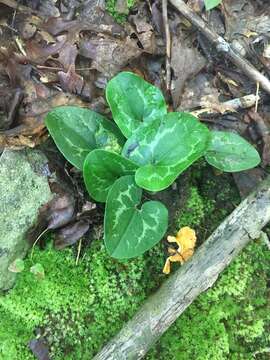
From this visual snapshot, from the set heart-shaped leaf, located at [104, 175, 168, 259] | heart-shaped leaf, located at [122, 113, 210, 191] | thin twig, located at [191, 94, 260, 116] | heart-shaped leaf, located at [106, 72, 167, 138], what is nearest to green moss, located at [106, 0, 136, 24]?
heart-shaped leaf, located at [106, 72, 167, 138]

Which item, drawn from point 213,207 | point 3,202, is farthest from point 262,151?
point 3,202

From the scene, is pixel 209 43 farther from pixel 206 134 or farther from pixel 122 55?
pixel 206 134

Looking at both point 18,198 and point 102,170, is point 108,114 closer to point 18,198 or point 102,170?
point 102,170

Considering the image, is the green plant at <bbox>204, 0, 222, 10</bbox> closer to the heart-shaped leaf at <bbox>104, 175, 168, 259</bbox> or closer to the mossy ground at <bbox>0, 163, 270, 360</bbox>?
the heart-shaped leaf at <bbox>104, 175, 168, 259</bbox>

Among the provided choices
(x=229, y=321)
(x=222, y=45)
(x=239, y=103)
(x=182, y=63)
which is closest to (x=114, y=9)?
(x=182, y=63)

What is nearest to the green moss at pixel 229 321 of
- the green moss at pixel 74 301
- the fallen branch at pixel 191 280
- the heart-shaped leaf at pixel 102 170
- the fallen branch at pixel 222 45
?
the fallen branch at pixel 191 280
